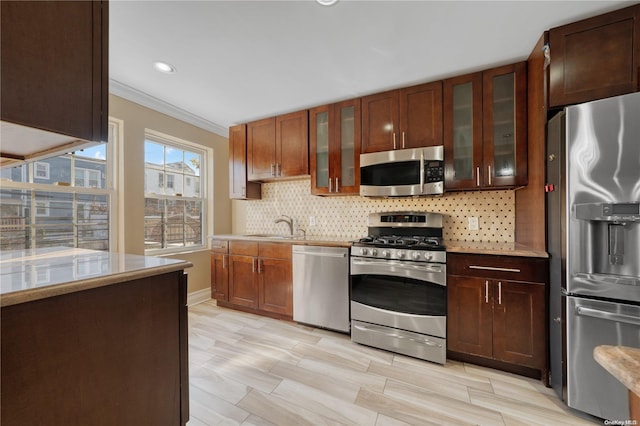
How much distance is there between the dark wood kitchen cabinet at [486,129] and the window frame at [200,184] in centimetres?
319

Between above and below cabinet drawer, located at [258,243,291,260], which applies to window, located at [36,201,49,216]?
above

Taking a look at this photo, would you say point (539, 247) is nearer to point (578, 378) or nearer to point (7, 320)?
point (578, 378)

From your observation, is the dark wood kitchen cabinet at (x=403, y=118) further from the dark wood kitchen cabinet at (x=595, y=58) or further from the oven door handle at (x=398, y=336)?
the oven door handle at (x=398, y=336)

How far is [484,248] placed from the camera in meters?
2.05

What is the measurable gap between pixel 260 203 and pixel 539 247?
3233 millimetres

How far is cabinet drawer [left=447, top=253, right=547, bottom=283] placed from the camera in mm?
1839

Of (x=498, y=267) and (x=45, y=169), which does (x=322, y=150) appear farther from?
(x=45, y=169)

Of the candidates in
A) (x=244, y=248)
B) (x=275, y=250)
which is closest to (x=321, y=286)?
(x=275, y=250)

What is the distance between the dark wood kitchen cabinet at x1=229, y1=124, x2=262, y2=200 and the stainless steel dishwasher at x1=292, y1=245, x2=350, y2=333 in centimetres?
129

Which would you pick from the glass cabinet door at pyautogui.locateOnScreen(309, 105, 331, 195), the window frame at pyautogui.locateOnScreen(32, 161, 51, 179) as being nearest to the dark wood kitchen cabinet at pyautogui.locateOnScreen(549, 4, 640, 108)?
the glass cabinet door at pyautogui.locateOnScreen(309, 105, 331, 195)

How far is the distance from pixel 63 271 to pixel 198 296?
9.23 ft

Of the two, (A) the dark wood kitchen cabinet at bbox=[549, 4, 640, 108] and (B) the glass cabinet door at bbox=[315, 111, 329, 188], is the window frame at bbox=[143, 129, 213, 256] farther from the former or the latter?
(A) the dark wood kitchen cabinet at bbox=[549, 4, 640, 108]

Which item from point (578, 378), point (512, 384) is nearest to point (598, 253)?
point (578, 378)

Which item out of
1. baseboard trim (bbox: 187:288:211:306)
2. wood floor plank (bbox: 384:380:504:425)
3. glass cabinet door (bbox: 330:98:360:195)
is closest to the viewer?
wood floor plank (bbox: 384:380:504:425)
